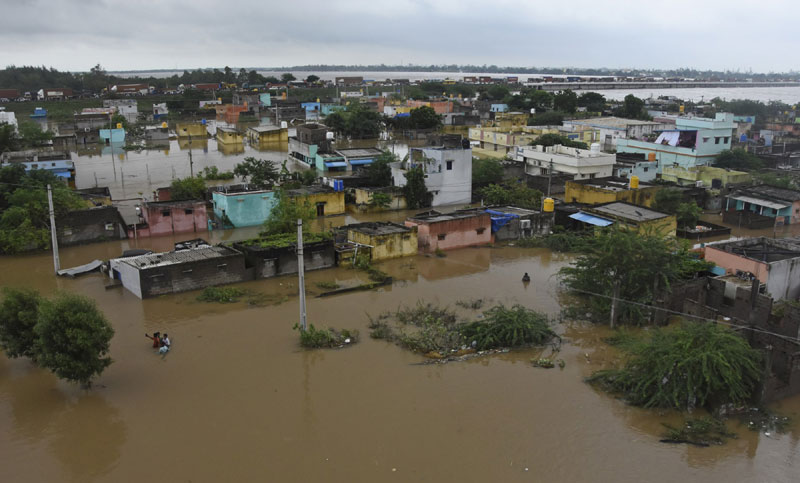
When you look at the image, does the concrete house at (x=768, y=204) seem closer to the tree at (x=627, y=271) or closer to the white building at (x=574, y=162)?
the white building at (x=574, y=162)

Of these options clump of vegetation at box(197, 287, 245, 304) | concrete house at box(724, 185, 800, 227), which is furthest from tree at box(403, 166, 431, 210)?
concrete house at box(724, 185, 800, 227)

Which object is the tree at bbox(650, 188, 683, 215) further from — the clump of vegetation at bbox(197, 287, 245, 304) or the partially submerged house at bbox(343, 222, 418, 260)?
the clump of vegetation at bbox(197, 287, 245, 304)

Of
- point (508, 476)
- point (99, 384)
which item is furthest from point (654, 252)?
point (99, 384)

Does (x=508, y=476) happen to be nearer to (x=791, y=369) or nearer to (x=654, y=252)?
(x=791, y=369)

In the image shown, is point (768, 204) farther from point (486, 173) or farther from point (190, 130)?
point (190, 130)

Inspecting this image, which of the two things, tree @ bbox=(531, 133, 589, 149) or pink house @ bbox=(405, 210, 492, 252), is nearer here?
pink house @ bbox=(405, 210, 492, 252)

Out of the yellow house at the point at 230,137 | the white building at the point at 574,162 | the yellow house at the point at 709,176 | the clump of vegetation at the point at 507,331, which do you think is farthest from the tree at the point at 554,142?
the clump of vegetation at the point at 507,331

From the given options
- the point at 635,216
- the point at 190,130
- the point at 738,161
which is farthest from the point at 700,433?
Result: the point at 190,130
